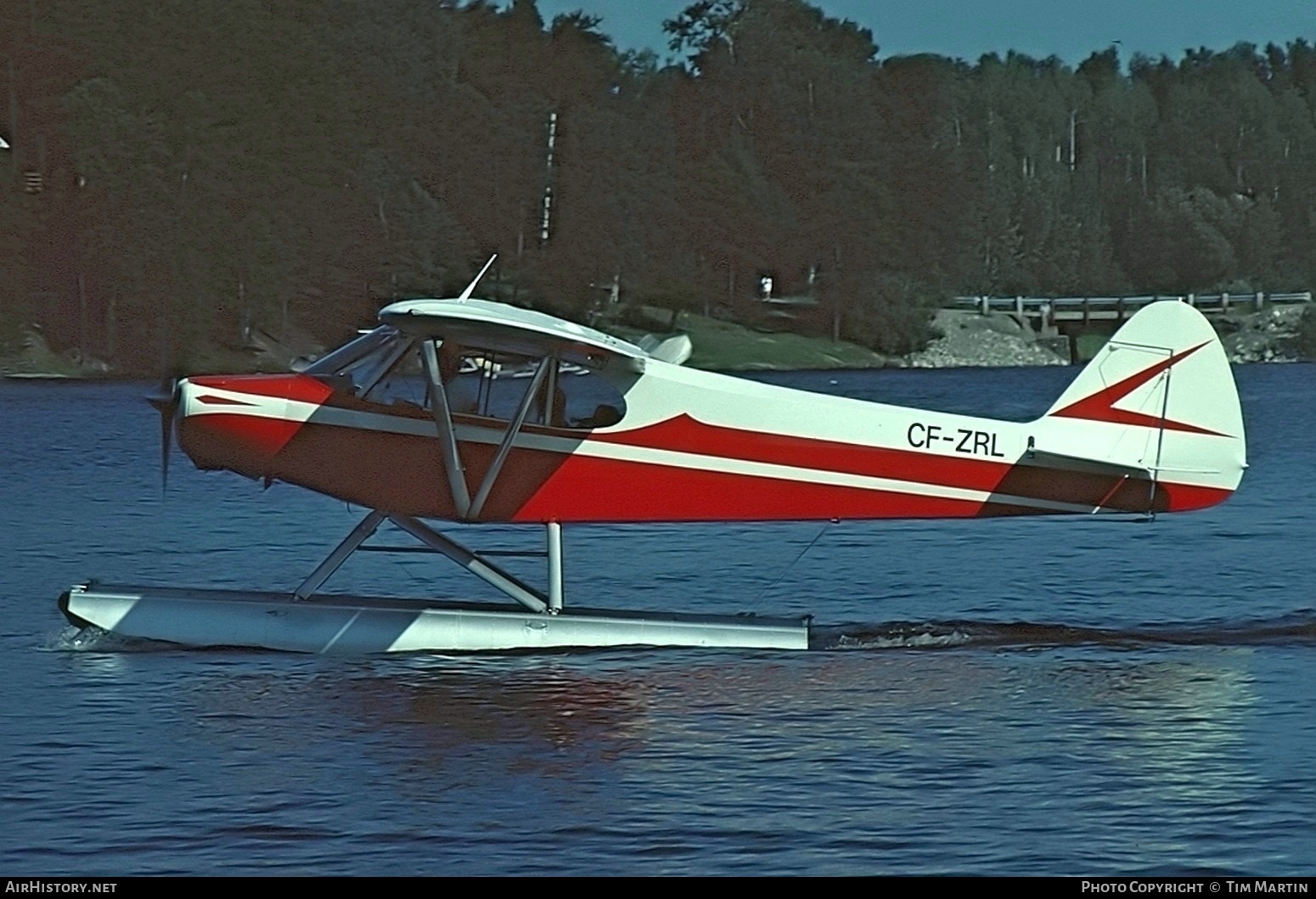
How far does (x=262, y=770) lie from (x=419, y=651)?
2.88 meters

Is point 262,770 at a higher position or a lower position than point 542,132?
lower

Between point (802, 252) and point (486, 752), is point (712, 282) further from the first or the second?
point (486, 752)

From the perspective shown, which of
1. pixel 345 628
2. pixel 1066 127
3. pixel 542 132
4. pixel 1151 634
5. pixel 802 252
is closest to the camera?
pixel 345 628

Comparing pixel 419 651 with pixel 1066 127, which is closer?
pixel 419 651

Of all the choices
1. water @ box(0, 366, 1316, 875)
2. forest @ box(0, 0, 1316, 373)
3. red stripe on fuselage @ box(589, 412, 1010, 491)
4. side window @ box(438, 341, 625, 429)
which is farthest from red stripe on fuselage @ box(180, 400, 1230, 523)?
forest @ box(0, 0, 1316, 373)

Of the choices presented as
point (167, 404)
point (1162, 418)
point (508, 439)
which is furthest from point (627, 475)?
point (1162, 418)

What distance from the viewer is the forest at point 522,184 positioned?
214 feet

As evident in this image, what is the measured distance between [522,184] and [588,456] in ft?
196

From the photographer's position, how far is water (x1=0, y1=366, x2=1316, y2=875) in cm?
907

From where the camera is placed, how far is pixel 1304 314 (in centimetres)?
8288

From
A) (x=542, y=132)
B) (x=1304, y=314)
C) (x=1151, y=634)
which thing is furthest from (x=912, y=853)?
(x=1304, y=314)

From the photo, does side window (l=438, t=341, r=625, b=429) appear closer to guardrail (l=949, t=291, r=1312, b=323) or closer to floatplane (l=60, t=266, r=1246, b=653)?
floatplane (l=60, t=266, r=1246, b=653)

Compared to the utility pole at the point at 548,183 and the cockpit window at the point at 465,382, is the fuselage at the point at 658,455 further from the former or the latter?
the utility pole at the point at 548,183

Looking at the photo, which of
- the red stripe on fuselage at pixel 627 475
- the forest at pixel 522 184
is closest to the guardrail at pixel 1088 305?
the forest at pixel 522 184
